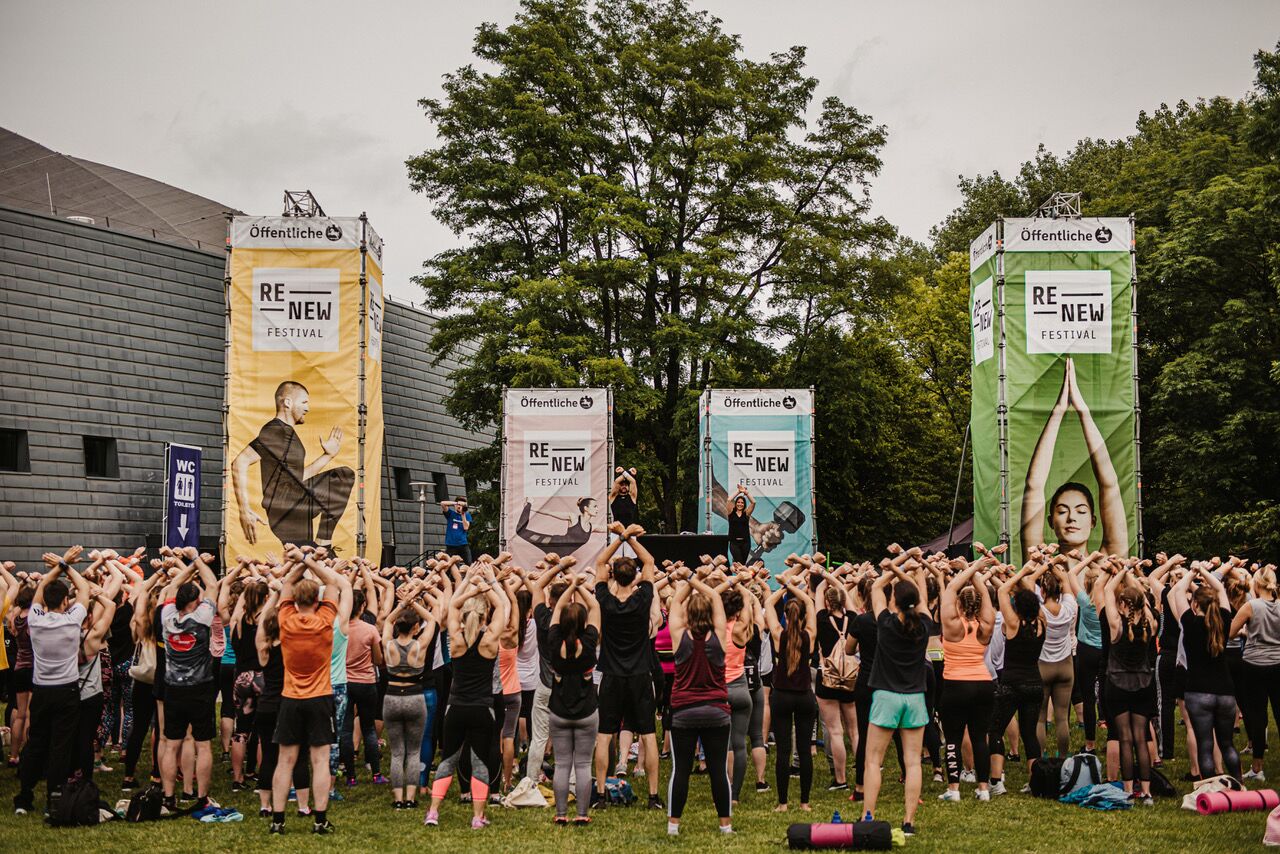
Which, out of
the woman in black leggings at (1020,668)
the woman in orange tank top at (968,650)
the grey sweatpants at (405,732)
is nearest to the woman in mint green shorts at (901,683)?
the woman in orange tank top at (968,650)

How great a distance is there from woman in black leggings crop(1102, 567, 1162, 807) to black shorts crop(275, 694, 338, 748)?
5766 mm

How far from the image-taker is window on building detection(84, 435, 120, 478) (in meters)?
21.1

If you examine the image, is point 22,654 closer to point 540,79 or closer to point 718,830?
point 718,830

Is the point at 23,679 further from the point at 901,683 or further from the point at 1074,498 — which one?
the point at 1074,498

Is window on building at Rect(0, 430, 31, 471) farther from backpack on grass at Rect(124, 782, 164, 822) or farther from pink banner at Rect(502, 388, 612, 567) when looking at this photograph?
backpack on grass at Rect(124, 782, 164, 822)

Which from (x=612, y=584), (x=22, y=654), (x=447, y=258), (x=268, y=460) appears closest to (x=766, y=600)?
(x=612, y=584)

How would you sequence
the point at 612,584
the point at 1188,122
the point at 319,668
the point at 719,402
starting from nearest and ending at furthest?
the point at 319,668 → the point at 612,584 → the point at 719,402 → the point at 1188,122

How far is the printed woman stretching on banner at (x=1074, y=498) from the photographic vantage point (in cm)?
1512

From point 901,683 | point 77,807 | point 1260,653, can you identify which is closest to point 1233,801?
point 1260,653

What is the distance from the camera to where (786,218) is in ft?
83.0

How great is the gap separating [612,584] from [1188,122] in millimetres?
29049

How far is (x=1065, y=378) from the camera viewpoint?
603 inches

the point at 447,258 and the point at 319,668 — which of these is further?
the point at 447,258

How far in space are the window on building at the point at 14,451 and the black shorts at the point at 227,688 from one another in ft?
43.0
